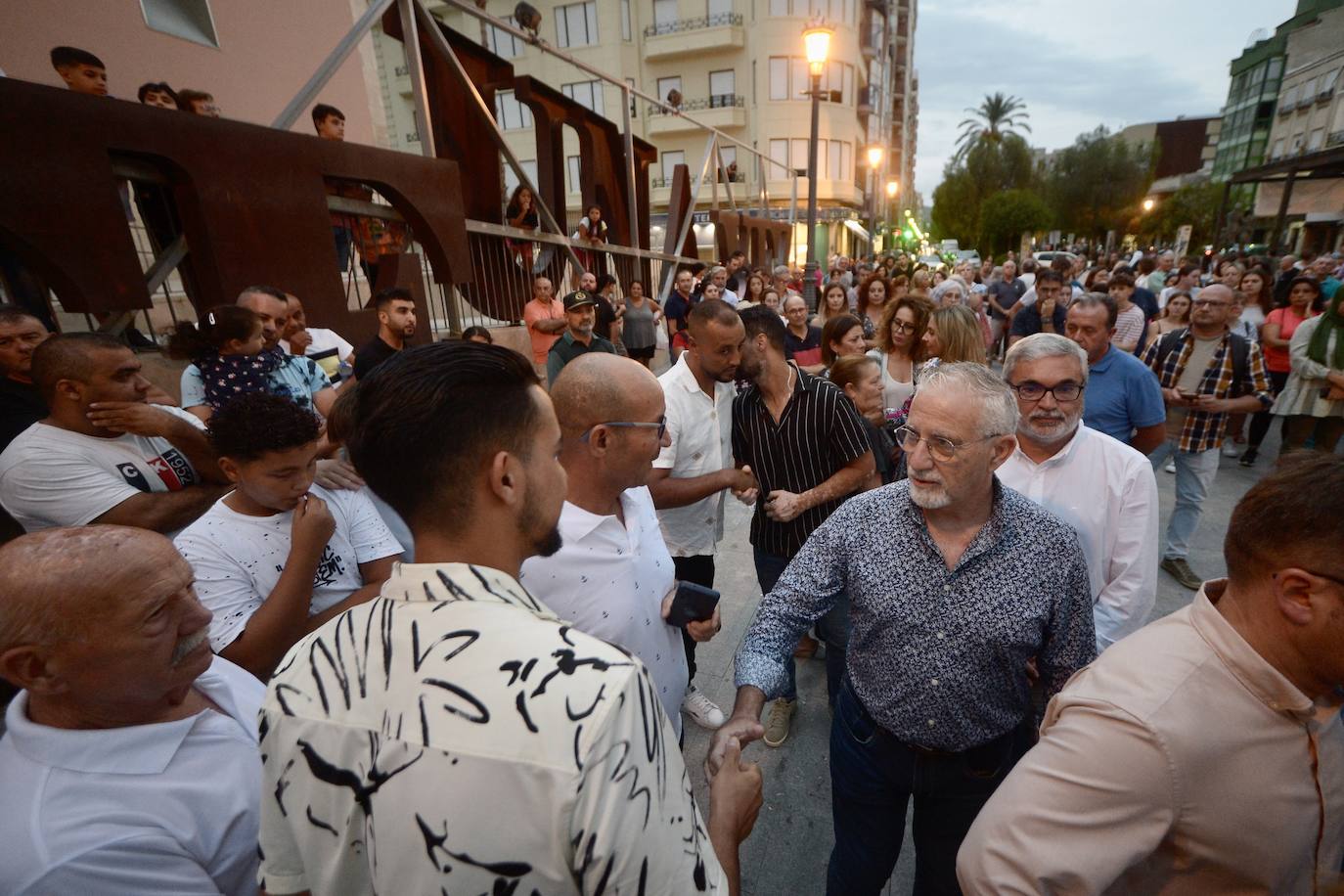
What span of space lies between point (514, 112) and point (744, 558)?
1249 inches

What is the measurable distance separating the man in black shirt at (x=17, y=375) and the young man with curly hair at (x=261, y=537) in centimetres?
137

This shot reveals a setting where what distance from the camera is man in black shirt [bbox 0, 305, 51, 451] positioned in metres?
2.42

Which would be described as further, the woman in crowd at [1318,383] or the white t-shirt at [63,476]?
the woman in crowd at [1318,383]

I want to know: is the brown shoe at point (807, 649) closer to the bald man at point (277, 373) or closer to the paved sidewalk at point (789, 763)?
the paved sidewalk at point (789, 763)

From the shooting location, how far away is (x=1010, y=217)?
4156 cm

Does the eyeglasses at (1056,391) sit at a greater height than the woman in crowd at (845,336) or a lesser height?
greater

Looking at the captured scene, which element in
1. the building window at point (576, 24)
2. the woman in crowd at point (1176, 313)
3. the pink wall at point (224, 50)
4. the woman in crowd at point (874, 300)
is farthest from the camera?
the building window at point (576, 24)

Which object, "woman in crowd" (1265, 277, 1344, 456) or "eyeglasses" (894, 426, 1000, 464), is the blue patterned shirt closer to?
"eyeglasses" (894, 426, 1000, 464)

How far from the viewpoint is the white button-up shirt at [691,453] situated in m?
3.01

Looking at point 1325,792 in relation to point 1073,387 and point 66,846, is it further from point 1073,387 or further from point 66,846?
point 66,846

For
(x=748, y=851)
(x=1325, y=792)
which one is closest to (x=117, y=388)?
(x=748, y=851)

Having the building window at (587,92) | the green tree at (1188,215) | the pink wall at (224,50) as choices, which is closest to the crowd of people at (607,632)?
the pink wall at (224,50)

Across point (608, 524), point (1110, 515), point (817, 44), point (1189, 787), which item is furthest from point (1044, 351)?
point (817, 44)

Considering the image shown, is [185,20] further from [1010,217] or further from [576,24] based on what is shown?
[1010,217]
